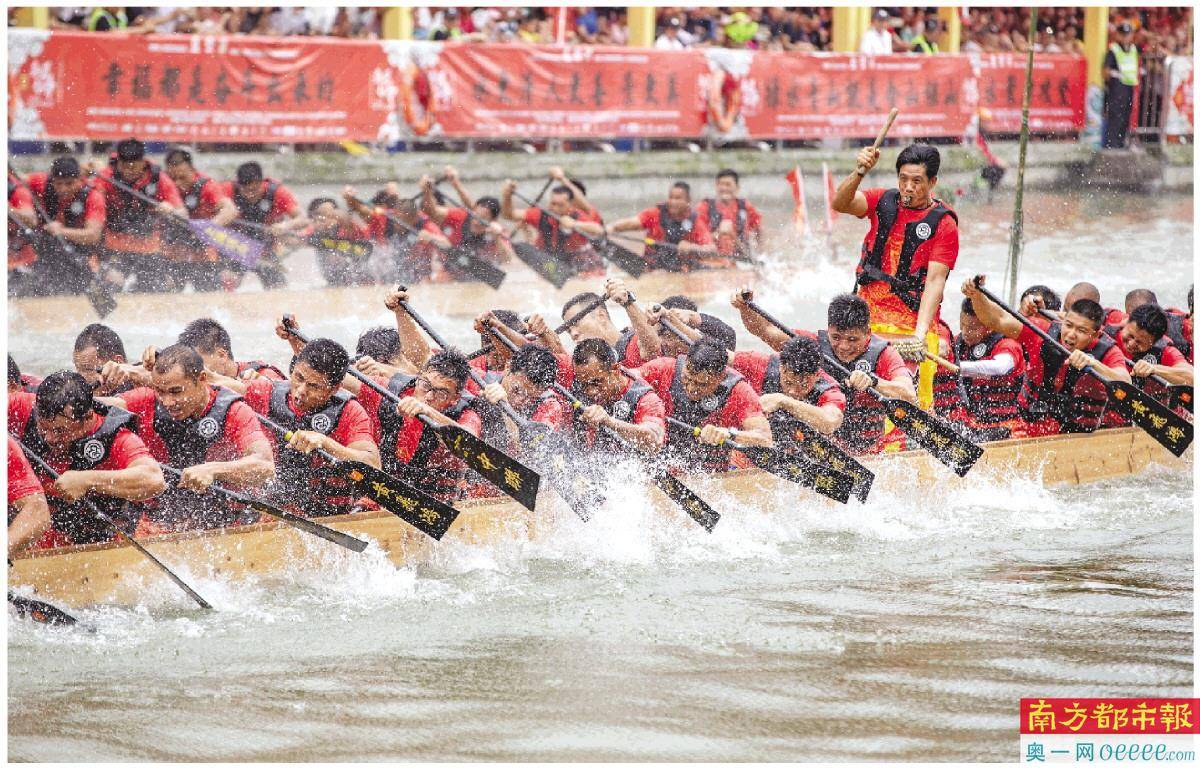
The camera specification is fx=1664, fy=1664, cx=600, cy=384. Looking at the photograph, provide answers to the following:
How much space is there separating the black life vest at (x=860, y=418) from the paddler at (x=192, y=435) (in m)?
2.51

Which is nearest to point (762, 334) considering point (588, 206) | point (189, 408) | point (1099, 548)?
point (1099, 548)

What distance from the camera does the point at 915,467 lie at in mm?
6984

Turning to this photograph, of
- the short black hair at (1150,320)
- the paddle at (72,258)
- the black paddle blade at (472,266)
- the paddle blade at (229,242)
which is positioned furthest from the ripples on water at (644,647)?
the paddle blade at (229,242)

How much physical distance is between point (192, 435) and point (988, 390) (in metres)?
3.55

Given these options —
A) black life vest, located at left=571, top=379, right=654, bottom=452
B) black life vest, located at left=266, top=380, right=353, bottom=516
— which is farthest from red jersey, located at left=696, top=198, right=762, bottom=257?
black life vest, located at left=266, top=380, right=353, bottom=516

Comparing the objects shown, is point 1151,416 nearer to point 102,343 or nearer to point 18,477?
point 102,343

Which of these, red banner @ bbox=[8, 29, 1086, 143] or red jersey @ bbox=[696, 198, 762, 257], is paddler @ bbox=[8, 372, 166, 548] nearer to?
red banner @ bbox=[8, 29, 1086, 143]

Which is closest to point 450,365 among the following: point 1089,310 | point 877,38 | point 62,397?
point 62,397

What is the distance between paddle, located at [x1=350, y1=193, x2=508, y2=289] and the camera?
1107 centimetres

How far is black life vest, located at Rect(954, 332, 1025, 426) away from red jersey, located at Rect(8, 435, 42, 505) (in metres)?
4.02

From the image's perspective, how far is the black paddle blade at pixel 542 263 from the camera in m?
11.1

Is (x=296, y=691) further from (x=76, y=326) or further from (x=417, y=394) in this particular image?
(x=76, y=326)

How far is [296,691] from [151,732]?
47 centimetres

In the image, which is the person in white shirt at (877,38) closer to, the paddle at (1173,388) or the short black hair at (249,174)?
the short black hair at (249,174)
